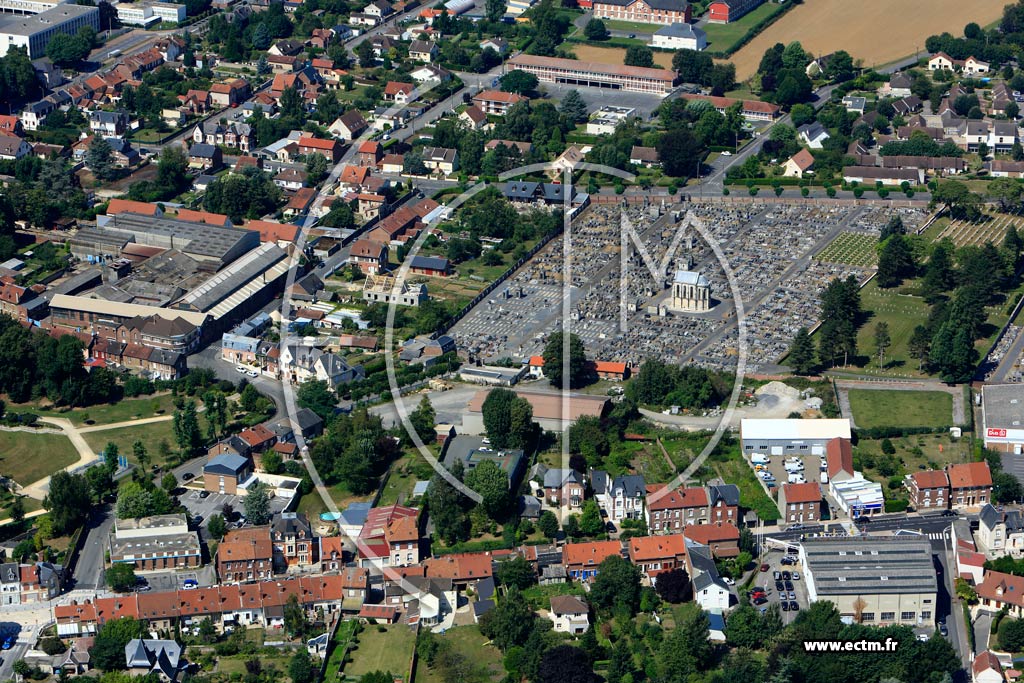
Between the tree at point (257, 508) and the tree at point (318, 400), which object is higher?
the tree at point (318, 400)

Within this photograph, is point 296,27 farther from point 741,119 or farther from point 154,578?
point 154,578

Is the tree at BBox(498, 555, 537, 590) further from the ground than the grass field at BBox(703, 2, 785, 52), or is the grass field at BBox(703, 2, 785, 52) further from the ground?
the grass field at BBox(703, 2, 785, 52)

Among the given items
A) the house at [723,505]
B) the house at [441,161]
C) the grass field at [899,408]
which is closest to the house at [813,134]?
the house at [441,161]

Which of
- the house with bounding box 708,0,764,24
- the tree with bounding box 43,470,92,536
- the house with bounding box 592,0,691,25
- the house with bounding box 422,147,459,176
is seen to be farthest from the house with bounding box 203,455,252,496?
the house with bounding box 708,0,764,24

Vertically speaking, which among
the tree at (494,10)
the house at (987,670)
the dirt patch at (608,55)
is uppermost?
the tree at (494,10)

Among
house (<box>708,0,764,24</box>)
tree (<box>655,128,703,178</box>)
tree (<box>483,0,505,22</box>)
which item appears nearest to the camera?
tree (<box>655,128,703,178</box>)

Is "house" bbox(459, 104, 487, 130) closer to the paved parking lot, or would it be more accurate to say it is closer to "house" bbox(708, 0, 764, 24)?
"house" bbox(708, 0, 764, 24)

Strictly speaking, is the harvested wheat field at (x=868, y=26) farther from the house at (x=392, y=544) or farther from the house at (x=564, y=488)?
the house at (x=392, y=544)
